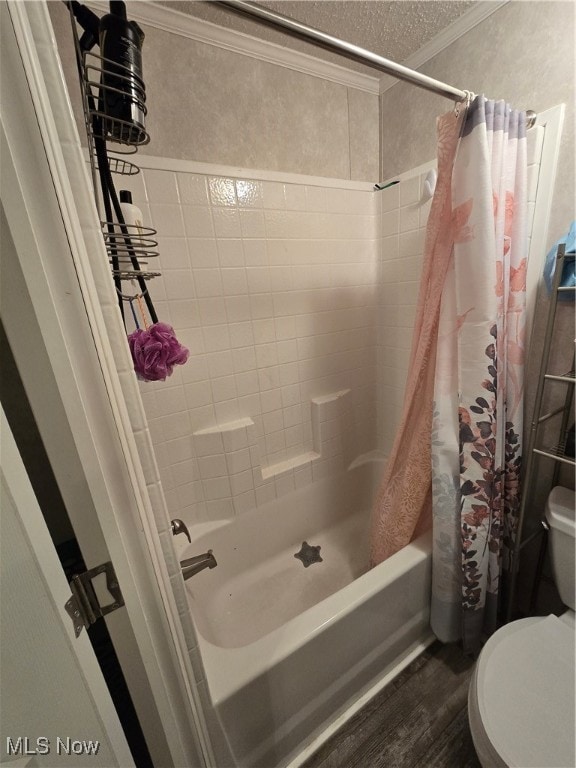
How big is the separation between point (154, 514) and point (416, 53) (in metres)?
1.87

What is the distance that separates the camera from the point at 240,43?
1100 millimetres

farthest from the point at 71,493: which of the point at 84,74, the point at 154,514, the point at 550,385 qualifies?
the point at 550,385

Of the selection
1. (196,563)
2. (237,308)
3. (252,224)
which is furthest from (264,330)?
(196,563)

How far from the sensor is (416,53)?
4.05 ft

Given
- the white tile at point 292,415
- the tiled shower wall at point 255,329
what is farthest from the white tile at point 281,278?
the white tile at point 292,415

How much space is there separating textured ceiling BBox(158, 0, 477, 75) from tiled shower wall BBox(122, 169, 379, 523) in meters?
0.47

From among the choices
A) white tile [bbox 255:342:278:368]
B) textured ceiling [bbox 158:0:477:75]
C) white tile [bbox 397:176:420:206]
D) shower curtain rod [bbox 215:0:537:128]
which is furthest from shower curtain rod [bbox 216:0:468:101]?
white tile [bbox 255:342:278:368]

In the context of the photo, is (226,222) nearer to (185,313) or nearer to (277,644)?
(185,313)

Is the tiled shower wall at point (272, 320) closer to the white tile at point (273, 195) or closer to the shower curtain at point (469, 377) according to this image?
the white tile at point (273, 195)

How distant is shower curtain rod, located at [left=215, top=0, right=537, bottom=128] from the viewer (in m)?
0.57

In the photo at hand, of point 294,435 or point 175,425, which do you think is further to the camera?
point 294,435

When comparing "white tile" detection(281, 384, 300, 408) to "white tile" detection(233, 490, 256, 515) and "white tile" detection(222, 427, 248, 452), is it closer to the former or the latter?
"white tile" detection(222, 427, 248, 452)

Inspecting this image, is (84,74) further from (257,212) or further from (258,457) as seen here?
(258,457)

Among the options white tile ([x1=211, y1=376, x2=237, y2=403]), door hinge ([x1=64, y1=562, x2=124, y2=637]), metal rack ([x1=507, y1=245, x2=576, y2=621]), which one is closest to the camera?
door hinge ([x1=64, y1=562, x2=124, y2=637])
